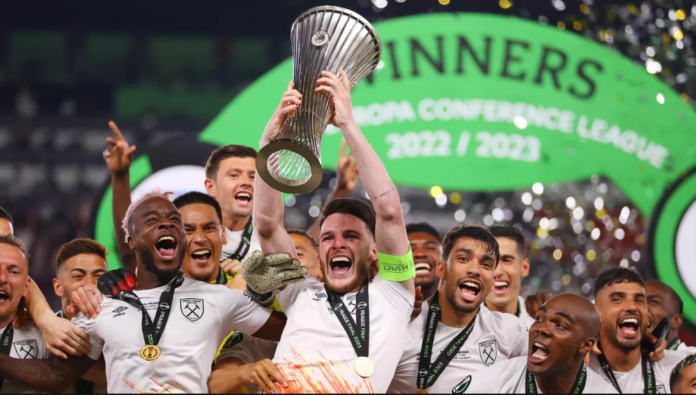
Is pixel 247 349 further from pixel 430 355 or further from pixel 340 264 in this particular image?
pixel 430 355

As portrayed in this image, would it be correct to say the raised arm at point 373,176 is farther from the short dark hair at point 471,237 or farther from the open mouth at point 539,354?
the open mouth at point 539,354

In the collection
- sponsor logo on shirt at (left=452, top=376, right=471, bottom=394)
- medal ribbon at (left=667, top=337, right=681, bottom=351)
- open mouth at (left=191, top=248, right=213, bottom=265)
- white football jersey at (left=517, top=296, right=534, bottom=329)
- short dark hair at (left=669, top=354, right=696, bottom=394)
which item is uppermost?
white football jersey at (left=517, top=296, right=534, bottom=329)

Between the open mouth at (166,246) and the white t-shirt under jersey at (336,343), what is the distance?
0.41 metres

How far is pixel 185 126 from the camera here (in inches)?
225

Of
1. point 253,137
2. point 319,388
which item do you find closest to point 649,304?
point 319,388

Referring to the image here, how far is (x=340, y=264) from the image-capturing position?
286cm

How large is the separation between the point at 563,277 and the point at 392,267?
3.01 metres

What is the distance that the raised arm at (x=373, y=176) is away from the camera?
2.68 meters

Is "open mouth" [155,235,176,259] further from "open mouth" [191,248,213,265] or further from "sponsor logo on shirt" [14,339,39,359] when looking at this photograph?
"sponsor logo on shirt" [14,339,39,359]

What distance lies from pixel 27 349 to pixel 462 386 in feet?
5.33

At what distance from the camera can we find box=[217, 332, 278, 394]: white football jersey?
3062mm

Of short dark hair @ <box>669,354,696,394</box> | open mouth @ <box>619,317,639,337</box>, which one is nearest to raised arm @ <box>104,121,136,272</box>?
open mouth @ <box>619,317,639,337</box>

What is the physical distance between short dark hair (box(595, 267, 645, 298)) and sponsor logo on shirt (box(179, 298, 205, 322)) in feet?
5.38

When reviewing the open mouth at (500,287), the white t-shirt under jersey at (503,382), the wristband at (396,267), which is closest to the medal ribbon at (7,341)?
the wristband at (396,267)
